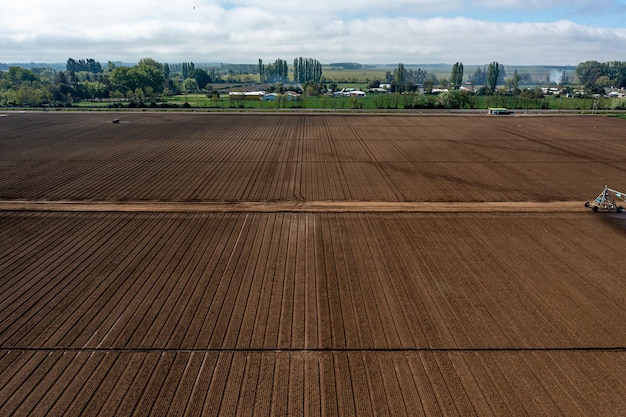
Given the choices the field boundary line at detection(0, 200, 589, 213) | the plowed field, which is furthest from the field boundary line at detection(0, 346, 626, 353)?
the field boundary line at detection(0, 200, 589, 213)

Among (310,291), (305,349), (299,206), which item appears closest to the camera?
(305,349)

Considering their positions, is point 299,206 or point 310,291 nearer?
point 310,291

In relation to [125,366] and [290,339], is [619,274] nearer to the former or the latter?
[290,339]

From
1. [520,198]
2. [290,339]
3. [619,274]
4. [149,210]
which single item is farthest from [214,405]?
[520,198]

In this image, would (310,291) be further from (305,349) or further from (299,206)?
(299,206)

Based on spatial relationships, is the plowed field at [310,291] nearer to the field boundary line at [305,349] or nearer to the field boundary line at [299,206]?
the field boundary line at [305,349]

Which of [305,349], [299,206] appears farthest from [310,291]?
[299,206]

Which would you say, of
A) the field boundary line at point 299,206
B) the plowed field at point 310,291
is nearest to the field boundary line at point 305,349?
the plowed field at point 310,291
